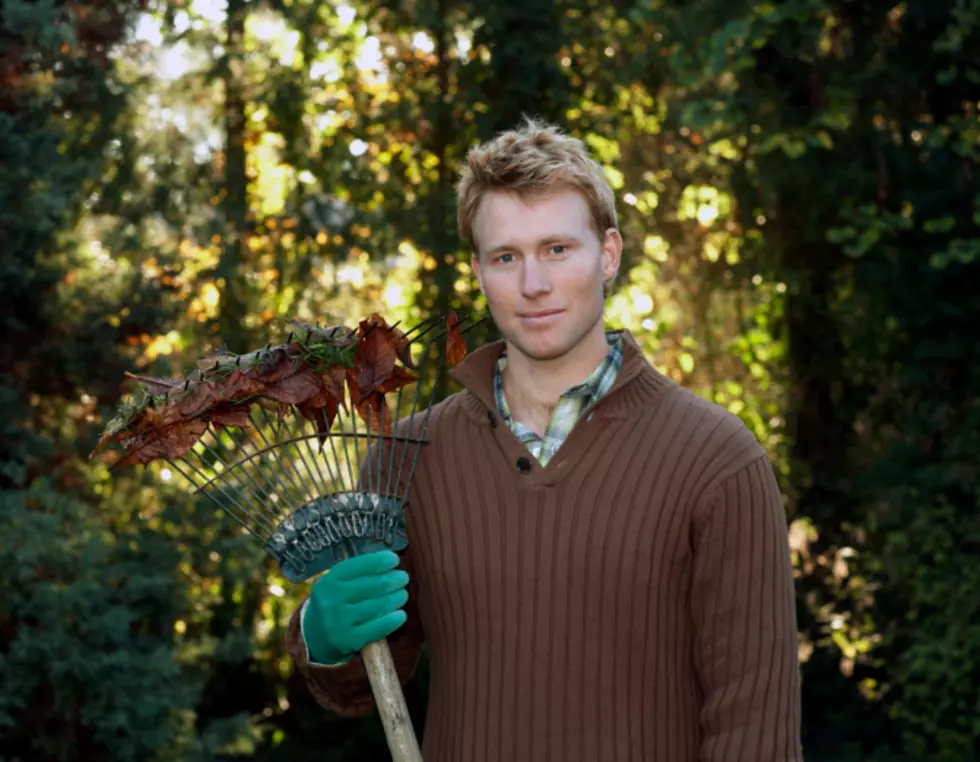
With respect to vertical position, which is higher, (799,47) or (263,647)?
(799,47)

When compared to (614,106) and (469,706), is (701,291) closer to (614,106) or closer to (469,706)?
(614,106)

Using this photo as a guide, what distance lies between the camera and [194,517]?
223 inches

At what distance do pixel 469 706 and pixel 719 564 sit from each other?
0.53 m

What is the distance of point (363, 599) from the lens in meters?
2.45

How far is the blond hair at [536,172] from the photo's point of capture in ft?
8.45

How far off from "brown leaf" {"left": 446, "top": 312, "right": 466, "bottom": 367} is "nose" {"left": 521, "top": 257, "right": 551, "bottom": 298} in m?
0.16

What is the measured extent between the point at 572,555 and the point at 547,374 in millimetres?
368

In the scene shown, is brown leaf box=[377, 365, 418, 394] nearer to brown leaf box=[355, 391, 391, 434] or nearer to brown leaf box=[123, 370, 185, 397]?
brown leaf box=[355, 391, 391, 434]

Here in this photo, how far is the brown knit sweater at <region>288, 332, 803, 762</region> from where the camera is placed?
241 centimetres

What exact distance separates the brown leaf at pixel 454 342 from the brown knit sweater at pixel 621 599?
0.21 m

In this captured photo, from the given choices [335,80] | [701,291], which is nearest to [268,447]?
[335,80]

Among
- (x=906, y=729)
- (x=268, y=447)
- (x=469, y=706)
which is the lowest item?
(x=906, y=729)

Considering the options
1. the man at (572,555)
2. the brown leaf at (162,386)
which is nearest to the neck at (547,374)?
the man at (572,555)

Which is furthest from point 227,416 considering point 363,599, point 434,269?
point 434,269
